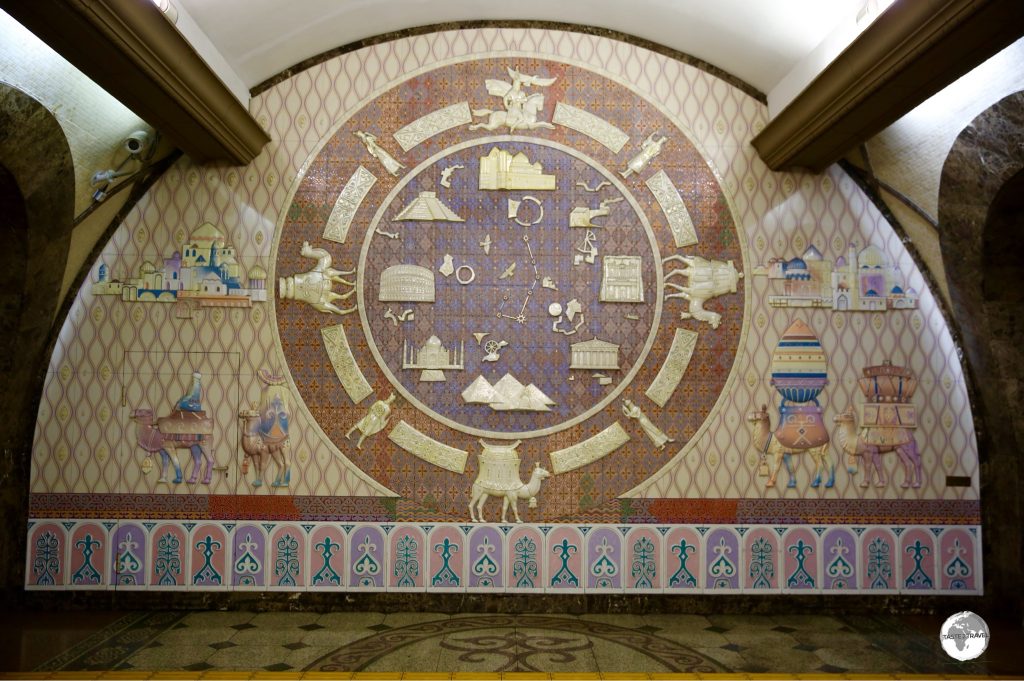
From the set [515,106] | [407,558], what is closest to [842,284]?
[515,106]

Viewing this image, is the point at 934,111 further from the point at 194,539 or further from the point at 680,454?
the point at 194,539

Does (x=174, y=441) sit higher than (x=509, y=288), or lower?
lower

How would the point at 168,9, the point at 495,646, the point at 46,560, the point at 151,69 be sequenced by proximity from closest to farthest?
1. the point at 151,69
2. the point at 168,9
3. the point at 495,646
4. the point at 46,560

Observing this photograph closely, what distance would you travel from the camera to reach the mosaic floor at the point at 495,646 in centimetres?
487

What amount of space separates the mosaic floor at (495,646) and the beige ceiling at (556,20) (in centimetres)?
367

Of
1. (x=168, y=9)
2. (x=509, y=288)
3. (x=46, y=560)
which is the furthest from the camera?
(x=509, y=288)

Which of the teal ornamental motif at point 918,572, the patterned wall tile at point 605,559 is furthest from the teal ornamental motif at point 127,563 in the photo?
the teal ornamental motif at point 918,572

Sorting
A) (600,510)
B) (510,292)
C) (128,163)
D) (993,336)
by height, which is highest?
(128,163)

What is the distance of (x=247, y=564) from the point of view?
6109 mm

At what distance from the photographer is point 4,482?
6121 mm

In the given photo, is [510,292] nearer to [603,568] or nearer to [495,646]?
[603,568]

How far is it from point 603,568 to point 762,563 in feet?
3.58

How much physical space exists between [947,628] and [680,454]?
6.33 feet

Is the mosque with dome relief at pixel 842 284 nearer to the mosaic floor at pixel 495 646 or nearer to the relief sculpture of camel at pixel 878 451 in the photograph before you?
the relief sculpture of camel at pixel 878 451
